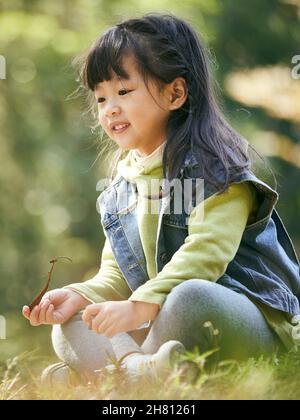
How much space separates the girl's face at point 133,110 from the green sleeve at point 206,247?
221 mm

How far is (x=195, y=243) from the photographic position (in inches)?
59.0

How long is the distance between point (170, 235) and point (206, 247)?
0.12 meters

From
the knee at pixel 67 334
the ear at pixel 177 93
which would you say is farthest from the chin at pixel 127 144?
the knee at pixel 67 334

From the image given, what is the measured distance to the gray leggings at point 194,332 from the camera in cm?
142

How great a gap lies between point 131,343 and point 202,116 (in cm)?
47

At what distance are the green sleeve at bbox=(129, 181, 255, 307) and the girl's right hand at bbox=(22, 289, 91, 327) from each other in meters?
0.18

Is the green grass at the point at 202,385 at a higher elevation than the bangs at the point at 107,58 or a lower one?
lower

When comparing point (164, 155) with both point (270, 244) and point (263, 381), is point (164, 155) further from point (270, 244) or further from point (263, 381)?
point (263, 381)

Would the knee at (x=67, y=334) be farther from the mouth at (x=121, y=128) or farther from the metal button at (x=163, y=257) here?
the mouth at (x=121, y=128)

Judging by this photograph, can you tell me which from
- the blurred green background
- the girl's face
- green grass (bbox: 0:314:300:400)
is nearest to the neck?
the girl's face

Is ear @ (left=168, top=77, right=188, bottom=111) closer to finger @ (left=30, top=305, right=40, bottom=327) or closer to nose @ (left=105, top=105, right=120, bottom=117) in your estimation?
nose @ (left=105, top=105, right=120, bottom=117)

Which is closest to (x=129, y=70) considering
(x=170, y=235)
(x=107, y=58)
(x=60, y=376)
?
(x=107, y=58)

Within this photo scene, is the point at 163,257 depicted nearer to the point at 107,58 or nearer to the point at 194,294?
the point at 194,294

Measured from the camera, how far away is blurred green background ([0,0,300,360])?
468 centimetres
